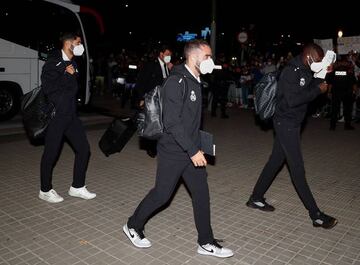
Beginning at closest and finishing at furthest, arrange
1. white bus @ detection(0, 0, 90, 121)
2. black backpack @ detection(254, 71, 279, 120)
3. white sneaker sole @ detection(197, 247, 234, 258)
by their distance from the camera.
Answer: white sneaker sole @ detection(197, 247, 234, 258) → black backpack @ detection(254, 71, 279, 120) → white bus @ detection(0, 0, 90, 121)

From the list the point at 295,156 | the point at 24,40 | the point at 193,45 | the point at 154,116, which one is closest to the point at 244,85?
the point at 24,40

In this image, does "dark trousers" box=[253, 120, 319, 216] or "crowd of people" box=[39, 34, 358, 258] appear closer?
"crowd of people" box=[39, 34, 358, 258]

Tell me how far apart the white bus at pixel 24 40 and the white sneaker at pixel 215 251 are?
8879mm

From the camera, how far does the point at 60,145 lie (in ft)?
17.2

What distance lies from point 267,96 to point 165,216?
1840 millimetres

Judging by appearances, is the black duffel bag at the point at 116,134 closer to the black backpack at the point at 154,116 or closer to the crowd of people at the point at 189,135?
the crowd of people at the point at 189,135

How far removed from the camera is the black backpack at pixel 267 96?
4.84 meters

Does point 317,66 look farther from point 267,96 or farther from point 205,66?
point 205,66

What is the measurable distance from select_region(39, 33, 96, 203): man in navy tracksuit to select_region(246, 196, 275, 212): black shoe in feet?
7.08

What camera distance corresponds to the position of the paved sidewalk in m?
3.96

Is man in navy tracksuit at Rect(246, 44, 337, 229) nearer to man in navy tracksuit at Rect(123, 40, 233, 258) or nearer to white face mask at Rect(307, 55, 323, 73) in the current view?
white face mask at Rect(307, 55, 323, 73)

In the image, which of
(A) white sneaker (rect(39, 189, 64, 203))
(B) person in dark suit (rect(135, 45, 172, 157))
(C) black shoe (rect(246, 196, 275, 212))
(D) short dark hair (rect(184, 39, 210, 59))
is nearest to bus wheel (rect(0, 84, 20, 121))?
(B) person in dark suit (rect(135, 45, 172, 157))

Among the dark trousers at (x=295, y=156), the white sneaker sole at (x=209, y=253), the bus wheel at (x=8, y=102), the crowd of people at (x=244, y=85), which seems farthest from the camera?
the crowd of people at (x=244, y=85)

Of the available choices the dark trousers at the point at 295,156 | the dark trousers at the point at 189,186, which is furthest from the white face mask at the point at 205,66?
the dark trousers at the point at 295,156
